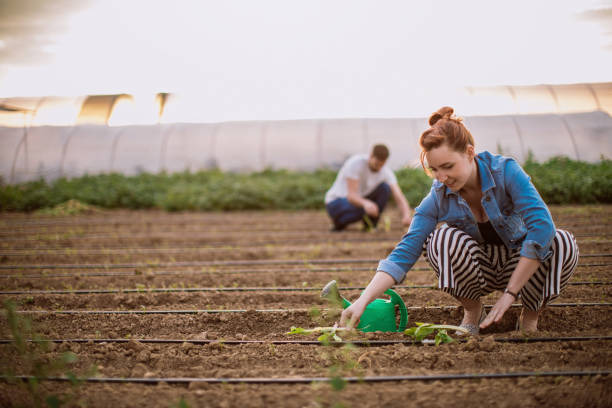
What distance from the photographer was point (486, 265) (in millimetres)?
2094

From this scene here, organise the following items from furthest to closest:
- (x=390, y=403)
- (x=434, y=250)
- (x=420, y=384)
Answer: (x=434, y=250) → (x=420, y=384) → (x=390, y=403)

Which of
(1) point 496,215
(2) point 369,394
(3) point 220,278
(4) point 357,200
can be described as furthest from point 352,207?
(2) point 369,394

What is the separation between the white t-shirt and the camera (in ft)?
16.8

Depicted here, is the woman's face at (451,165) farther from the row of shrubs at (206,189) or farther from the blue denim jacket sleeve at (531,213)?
the row of shrubs at (206,189)

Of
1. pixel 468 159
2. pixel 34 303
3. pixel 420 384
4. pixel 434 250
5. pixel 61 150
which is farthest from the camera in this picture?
pixel 61 150

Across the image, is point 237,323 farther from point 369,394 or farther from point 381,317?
point 369,394

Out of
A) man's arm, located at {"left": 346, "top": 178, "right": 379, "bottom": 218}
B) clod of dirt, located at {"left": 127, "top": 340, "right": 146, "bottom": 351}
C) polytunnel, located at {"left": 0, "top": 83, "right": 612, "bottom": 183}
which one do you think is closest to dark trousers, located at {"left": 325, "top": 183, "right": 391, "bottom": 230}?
man's arm, located at {"left": 346, "top": 178, "right": 379, "bottom": 218}

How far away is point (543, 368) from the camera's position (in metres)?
1.64

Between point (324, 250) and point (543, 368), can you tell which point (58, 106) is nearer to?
point (324, 250)

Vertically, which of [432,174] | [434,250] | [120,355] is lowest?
[120,355]

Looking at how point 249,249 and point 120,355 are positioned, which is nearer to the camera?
point 120,355

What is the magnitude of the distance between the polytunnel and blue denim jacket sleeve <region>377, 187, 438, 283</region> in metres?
7.25

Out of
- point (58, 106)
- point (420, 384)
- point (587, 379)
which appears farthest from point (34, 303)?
point (58, 106)

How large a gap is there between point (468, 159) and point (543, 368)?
78 centimetres
